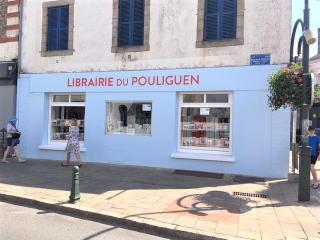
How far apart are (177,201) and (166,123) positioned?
4.62 metres

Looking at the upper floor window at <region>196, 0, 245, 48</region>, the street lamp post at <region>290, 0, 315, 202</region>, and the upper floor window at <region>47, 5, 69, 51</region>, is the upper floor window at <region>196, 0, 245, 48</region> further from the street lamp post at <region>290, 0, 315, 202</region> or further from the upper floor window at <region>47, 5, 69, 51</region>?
the upper floor window at <region>47, 5, 69, 51</region>

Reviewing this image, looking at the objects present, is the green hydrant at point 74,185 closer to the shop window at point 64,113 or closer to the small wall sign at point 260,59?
the small wall sign at point 260,59

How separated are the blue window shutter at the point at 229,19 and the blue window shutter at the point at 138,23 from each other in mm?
2588

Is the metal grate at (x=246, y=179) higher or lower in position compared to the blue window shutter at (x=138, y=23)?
lower

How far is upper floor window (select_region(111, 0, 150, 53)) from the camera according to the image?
13.3 meters

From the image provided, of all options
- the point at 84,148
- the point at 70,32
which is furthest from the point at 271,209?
the point at 70,32

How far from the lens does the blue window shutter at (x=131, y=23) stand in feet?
44.1

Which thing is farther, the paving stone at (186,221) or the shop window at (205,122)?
the shop window at (205,122)

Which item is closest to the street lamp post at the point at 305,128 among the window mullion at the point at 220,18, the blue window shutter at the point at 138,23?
the window mullion at the point at 220,18

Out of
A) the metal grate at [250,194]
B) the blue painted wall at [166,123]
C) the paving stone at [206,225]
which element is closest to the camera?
the paving stone at [206,225]

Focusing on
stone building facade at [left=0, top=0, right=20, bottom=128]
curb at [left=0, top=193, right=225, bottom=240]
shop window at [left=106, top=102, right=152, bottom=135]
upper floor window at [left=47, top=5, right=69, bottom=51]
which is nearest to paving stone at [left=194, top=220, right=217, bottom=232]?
curb at [left=0, top=193, right=225, bottom=240]

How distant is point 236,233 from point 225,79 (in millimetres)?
6499

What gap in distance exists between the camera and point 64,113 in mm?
14922

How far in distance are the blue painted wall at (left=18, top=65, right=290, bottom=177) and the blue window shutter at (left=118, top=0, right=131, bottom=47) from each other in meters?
1.06
